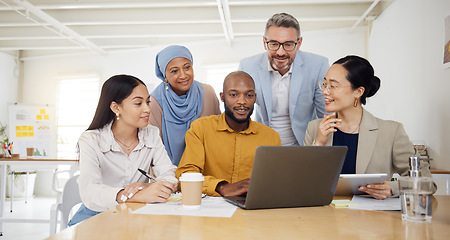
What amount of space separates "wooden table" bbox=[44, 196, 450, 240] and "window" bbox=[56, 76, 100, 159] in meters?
7.99

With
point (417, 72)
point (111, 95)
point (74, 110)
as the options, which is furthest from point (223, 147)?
point (74, 110)

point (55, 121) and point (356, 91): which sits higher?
point (356, 91)

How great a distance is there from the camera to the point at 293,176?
3.88 ft

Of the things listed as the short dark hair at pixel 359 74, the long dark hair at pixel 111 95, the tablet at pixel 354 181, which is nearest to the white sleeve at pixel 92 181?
the long dark hair at pixel 111 95

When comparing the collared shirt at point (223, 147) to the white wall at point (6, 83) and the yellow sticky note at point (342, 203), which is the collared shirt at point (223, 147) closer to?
the yellow sticky note at point (342, 203)

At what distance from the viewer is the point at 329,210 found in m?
1.18

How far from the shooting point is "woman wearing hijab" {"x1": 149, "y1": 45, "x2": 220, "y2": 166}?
2.47 meters

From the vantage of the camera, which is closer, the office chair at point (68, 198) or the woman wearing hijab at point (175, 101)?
the office chair at point (68, 198)

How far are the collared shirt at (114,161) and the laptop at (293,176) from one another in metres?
0.70

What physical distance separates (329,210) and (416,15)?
389cm

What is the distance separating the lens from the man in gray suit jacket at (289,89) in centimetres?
254

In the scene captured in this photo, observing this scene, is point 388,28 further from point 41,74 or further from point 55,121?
point 41,74

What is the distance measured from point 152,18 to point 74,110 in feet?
11.3

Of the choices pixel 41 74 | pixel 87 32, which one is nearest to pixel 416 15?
pixel 87 32
